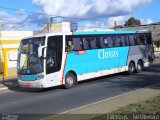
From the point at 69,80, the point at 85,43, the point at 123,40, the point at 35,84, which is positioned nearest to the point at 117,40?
the point at 123,40

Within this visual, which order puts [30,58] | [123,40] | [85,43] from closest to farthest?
[30,58] → [85,43] → [123,40]

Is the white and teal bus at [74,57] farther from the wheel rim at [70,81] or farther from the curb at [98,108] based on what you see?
the curb at [98,108]

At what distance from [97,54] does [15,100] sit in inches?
274

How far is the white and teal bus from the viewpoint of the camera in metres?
16.3

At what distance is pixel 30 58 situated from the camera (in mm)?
16453

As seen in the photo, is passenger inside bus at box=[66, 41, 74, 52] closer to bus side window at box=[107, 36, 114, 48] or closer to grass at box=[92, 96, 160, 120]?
bus side window at box=[107, 36, 114, 48]

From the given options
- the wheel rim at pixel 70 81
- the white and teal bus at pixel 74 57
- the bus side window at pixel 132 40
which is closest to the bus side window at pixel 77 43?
the white and teal bus at pixel 74 57

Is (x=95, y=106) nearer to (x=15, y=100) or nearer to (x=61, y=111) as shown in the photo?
(x=61, y=111)

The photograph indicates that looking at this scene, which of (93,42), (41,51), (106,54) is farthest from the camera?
(106,54)

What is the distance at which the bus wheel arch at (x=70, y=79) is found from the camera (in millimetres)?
17334

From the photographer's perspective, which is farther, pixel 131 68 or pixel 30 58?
pixel 131 68

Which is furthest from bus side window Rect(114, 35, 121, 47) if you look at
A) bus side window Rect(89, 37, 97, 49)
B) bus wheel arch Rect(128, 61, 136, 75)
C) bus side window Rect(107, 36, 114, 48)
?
bus side window Rect(89, 37, 97, 49)

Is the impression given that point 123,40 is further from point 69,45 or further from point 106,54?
point 69,45

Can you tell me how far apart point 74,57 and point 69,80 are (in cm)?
128
